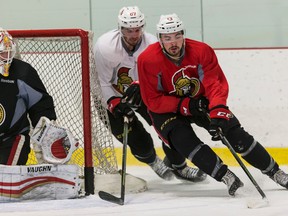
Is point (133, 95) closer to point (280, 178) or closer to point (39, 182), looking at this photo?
point (39, 182)

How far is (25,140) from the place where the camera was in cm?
392

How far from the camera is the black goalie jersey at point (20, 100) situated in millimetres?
3807

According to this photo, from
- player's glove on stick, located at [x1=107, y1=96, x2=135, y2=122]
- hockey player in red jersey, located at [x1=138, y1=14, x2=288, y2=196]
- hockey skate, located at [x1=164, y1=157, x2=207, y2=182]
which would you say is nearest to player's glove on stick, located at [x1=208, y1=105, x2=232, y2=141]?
hockey player in red jersey, located at [x1=138, y1=14, x2=288, y2=196]

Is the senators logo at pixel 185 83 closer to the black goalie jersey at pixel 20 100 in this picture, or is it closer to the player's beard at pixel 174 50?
the player's beard at pixel 174 50

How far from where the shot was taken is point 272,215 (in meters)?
3.37

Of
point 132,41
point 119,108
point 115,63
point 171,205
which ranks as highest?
point 132,41

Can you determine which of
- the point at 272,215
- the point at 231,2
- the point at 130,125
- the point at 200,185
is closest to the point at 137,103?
the point at 130,125

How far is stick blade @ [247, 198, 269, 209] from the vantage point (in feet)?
11.6

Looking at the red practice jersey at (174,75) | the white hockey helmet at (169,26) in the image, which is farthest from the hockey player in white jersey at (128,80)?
the white hockey helmet at (169,26)

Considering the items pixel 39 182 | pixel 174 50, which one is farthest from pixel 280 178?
pixel 39 182

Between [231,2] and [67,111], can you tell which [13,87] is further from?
[231,2]

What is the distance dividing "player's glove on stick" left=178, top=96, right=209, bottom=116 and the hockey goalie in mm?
524

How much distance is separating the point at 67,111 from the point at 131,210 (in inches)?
40.4

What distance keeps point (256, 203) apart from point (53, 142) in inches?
35.5
